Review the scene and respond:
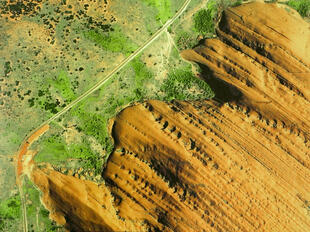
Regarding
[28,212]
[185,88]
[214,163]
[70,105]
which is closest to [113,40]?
[70,105]

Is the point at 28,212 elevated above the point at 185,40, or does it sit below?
below

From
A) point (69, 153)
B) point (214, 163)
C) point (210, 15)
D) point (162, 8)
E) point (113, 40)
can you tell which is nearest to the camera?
point (214, 163)

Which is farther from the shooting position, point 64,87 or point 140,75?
point 140,75

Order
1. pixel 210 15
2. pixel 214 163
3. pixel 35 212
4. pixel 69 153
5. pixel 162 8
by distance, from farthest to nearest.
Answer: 1. pixel 162 8
2. pixel 210 15
3. pixel 69 153
4. pixel 35 212
5. pixel 214 163

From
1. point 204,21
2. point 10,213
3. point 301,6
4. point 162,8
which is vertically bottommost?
point 10,213

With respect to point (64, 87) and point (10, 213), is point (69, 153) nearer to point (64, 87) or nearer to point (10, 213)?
point (64, 87)

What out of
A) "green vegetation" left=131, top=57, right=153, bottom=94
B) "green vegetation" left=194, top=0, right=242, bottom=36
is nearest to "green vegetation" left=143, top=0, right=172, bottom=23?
"green vegetation" left=194, top=0, right=242, bottom=36

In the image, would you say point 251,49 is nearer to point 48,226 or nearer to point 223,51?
point 223,51

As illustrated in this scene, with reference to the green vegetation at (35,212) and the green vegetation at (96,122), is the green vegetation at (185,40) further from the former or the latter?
the green vegetation at (35,212)
